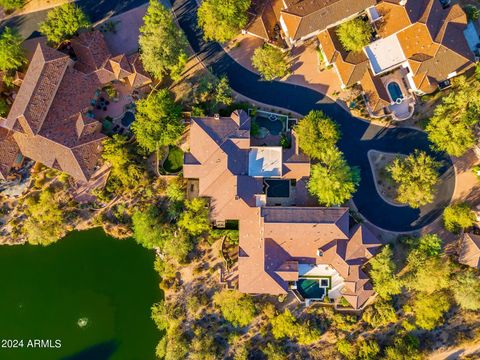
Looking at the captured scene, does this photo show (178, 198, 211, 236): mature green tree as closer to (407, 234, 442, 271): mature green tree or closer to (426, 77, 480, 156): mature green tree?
(407, 234, 442, 271): mature green tree

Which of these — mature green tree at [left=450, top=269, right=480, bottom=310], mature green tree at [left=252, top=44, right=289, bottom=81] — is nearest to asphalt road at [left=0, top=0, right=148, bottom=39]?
mature green tree at [left=252, top=44, right=289, bottom=81]

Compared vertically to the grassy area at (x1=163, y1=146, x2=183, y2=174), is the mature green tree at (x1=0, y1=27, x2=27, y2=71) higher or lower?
higher

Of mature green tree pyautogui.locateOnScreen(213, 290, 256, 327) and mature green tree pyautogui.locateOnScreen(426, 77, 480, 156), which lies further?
mature green tree pyautogui.locateOnScreen(213, 290, 256, 327)

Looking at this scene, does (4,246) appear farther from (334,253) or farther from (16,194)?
(334,253)

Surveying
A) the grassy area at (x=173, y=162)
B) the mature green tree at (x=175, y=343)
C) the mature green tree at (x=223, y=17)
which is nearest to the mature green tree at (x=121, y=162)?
the grassy area at (x=173, y=162)

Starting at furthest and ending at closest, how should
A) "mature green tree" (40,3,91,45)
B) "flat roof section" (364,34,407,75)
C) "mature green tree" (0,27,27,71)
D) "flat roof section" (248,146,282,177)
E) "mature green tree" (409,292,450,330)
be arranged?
"flat roof section" (248,146,282,177)
"flat roof section" (364,34,407,75)
"mature green tree" (409,292,450,330)
"mature green tree" (40,3,91,45)
"mature green tree" (0,27,27,71)

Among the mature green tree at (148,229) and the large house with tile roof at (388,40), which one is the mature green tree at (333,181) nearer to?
the large house with tile roof at (388,40)
